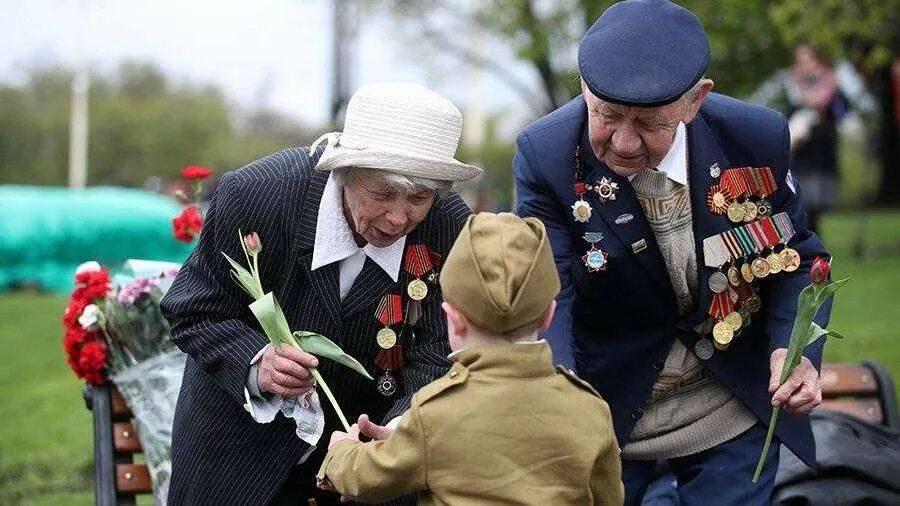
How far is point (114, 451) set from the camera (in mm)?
4941

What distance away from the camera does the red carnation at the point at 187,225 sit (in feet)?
17.3

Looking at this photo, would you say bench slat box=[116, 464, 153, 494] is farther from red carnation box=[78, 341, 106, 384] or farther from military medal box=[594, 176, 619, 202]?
military medal box=[594, 176, 619, 202]

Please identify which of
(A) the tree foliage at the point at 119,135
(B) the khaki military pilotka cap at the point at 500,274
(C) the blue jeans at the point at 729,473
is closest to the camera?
(B) the khaki military pilotka cap at the point at 500,274

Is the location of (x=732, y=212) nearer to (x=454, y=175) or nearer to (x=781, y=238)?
(x=781, y=238)

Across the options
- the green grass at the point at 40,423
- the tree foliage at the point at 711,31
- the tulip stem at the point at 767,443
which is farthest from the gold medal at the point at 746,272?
the tree foliage at the point at 711,31

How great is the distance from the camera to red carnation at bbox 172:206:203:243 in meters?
5.27

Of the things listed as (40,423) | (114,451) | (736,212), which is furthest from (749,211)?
(40,423)

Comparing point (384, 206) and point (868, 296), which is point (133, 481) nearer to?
point (384, 206)

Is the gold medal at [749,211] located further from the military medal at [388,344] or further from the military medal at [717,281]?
the military medal at [388,344]

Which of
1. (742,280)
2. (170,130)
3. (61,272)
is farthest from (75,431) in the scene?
(170,130)

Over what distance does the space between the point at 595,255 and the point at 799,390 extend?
62cm

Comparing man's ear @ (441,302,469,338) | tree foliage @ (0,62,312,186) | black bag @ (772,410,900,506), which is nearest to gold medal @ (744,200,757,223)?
man's ear @ (441,302,469,338)

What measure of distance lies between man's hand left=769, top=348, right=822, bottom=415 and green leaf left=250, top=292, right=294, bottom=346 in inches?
47.8

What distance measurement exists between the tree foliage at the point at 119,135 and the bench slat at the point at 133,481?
30.6m
